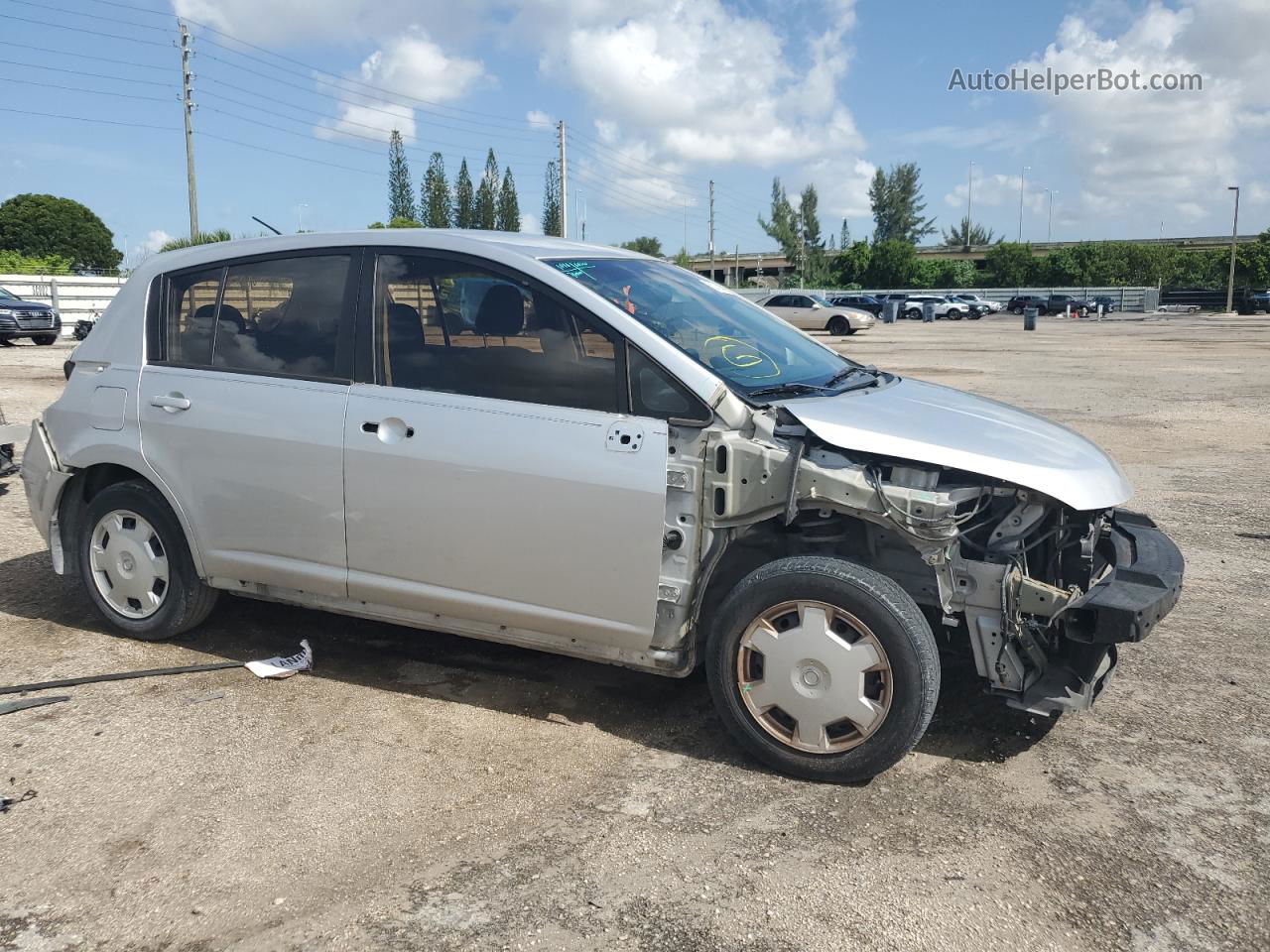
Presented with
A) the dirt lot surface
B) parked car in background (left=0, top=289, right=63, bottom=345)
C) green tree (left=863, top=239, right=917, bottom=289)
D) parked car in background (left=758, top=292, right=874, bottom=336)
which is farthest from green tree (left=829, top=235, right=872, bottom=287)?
the dirt lot surface

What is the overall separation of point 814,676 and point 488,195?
3776 inches

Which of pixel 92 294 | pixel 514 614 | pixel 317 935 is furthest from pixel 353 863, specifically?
pixel 92 294

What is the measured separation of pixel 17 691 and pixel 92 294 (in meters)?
37.8

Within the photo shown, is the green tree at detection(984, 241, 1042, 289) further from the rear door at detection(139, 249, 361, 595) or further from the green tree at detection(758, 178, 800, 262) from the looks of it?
the rear door at detection(139, 249, 361, 595)

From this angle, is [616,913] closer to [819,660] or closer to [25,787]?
[819,660]

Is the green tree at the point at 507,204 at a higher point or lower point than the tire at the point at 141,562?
higher

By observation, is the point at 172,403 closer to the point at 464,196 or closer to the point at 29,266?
the point at 29,266

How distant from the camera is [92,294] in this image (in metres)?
37.7

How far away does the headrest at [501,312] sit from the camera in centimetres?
411

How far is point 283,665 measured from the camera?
4.75 meters

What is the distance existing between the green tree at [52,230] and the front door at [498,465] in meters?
104

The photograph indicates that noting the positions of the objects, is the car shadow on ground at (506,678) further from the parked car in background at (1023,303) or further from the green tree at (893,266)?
the green tree at (893,266)

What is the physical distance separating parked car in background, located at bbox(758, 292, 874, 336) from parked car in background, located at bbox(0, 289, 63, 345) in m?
23.9

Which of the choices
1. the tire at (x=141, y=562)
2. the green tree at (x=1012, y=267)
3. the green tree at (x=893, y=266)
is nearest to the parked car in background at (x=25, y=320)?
the tire at (x=141, y=562)
